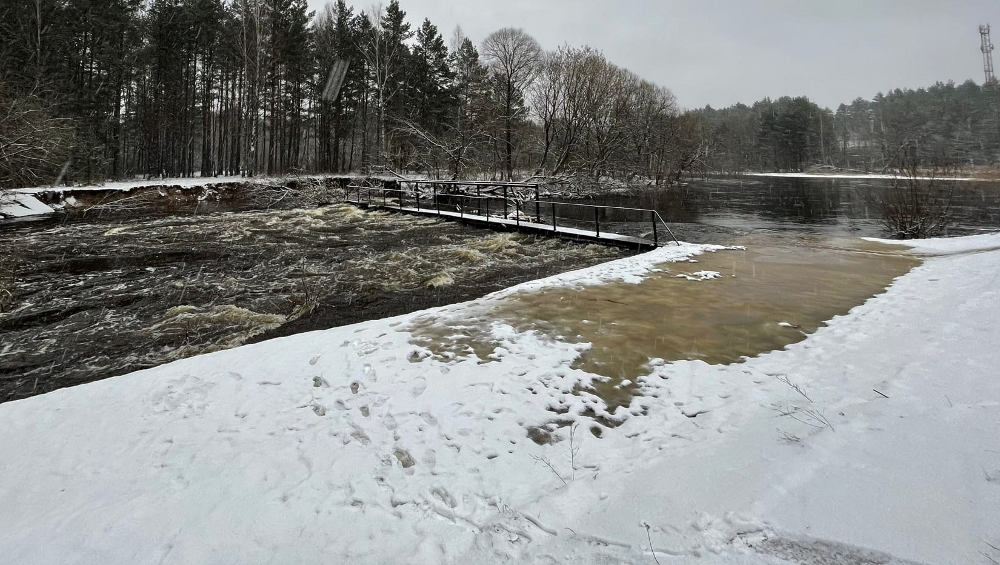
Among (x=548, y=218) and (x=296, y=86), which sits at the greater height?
(x=296, y=86)

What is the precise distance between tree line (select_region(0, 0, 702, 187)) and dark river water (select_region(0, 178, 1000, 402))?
42.2ft

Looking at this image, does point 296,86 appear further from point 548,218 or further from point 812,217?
point 812,217

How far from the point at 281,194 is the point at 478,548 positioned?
30.9 metres

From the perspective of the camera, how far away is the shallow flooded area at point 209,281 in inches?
245

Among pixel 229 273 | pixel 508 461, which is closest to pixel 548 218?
pixel 229 273

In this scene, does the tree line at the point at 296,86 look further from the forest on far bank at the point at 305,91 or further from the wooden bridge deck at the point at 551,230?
the wooden bridge deck at the point at 551,230

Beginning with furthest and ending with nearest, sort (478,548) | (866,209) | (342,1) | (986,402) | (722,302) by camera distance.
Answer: (342,1) → (866,209) → (722,302) → (986,402) → (478,548)

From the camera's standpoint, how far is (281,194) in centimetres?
2952

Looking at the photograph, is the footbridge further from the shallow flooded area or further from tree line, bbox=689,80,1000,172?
tree line, bbox=689,80,1000,172

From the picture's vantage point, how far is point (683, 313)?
644 cm

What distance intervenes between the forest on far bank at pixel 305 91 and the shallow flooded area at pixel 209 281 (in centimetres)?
972

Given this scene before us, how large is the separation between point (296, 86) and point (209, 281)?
4066cm

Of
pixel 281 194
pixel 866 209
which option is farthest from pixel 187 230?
pixel 866 209

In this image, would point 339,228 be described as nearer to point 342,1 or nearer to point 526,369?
point 526,369
